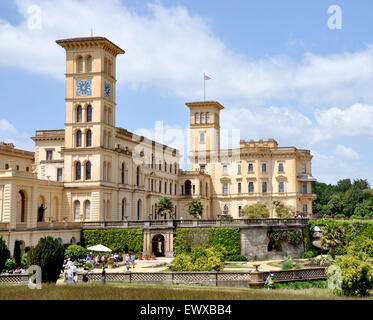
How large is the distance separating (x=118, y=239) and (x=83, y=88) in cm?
1800

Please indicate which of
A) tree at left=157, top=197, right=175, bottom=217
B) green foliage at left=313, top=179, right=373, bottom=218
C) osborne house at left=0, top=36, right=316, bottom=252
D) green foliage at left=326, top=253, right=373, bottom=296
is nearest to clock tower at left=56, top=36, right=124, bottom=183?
osborne house at left=0, top=36, right=316, bottom=252

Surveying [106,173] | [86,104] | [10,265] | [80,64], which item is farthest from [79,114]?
[10,265]

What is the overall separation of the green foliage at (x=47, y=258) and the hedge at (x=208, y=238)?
24.3 m

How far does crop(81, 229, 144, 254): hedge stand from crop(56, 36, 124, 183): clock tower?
22.8 ft

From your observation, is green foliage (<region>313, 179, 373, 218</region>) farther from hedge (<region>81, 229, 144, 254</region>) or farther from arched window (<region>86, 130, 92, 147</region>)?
arched window (<region>86, 130, 92, 147</region>)

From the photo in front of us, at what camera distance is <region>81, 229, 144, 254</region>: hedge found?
2108 inches

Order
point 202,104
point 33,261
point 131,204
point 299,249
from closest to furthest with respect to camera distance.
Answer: point 33,261 < point 299,249 < point 131,204 < point 202,104

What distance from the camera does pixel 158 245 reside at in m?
56.4

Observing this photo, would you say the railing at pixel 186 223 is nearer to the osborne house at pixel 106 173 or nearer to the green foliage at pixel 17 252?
the osborne house at pixel 106 173

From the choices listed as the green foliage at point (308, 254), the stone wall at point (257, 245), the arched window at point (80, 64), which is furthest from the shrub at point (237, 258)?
the arched window at point (80, 64)

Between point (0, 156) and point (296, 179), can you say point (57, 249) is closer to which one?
point (0, 156)
